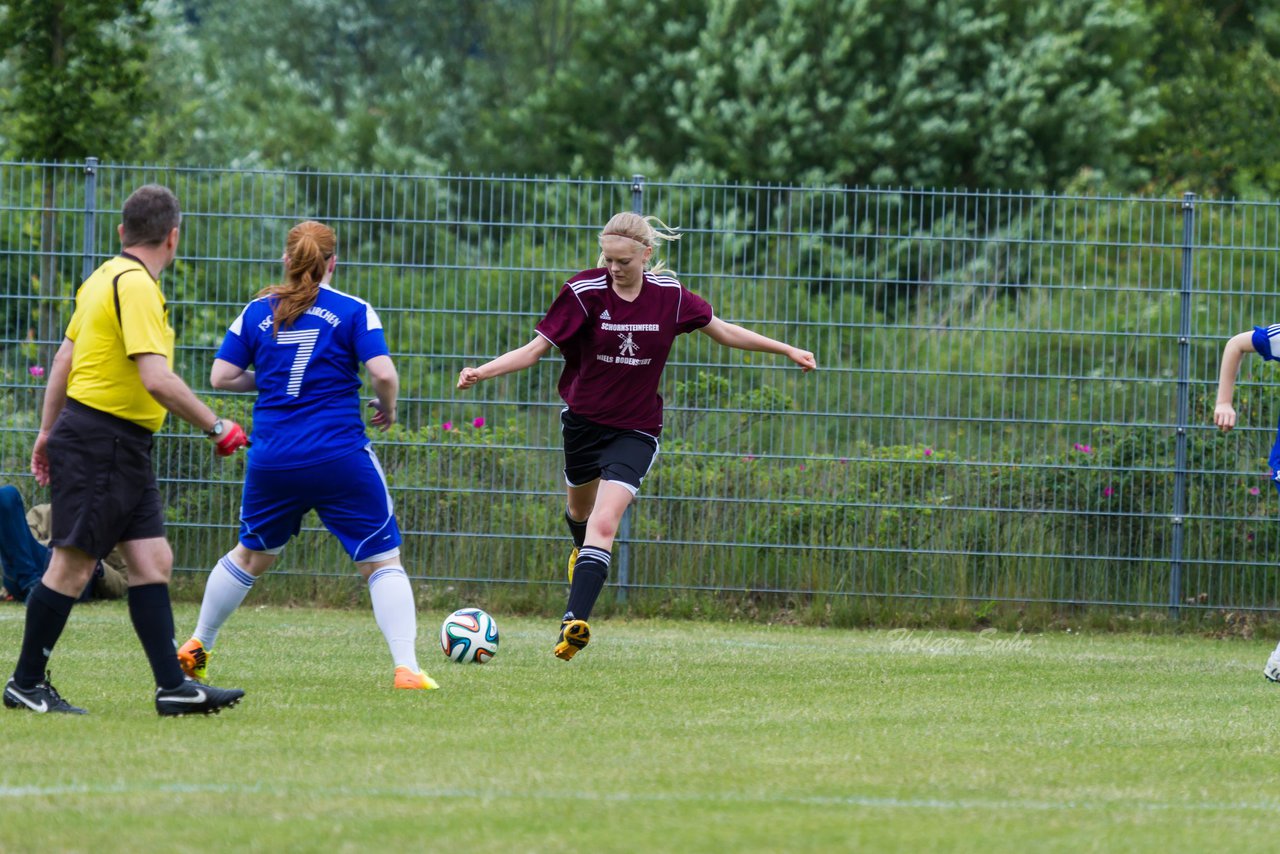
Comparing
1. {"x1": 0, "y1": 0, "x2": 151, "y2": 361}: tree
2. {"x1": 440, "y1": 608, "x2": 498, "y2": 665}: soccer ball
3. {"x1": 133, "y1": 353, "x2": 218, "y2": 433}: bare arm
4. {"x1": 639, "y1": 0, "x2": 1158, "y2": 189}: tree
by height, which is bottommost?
{"x1": 440, "y1": 608, "x2": 498, "y2": 665}: soccer ball

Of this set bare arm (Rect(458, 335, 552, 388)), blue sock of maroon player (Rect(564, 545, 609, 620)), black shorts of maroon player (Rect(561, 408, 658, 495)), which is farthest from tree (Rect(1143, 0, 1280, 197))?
blue sock of maroon player (Rect(564, 545, 609, 620))

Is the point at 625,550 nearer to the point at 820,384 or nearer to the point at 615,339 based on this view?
the point at 820,384

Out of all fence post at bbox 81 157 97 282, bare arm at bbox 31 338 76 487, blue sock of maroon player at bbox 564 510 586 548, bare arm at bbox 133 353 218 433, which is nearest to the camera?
bare arm at bbox 133 353 218 433

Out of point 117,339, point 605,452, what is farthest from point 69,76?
point 117,339

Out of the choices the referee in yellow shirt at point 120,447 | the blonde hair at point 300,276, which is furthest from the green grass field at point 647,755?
the blonde hair at point 300,276

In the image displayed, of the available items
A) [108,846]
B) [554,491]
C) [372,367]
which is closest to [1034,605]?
[554,491]

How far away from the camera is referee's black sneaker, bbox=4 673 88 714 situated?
5.71 m

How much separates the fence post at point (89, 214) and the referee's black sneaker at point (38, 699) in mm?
5146

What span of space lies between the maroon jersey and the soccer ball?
1.08m

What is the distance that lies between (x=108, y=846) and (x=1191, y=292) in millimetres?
7961

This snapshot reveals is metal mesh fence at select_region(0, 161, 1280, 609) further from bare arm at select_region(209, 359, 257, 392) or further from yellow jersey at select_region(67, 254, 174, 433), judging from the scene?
yellow jersey at select_region(67, 254, 174, 433)

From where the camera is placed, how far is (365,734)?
5.39 metres

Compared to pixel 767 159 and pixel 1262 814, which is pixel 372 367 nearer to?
pixel 1262 814

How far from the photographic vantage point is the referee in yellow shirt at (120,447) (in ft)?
18.1
